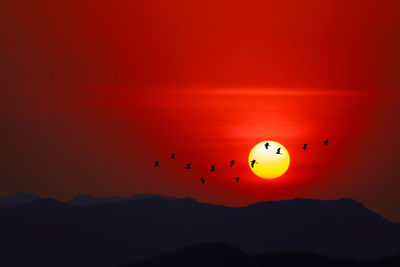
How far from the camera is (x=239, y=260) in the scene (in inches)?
5512

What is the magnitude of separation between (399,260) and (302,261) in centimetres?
Answer: 1970

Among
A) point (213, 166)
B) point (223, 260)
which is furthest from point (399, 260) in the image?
point (213, 166)

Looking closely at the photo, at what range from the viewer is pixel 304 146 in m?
86.6

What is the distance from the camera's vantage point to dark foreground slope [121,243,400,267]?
4919 inches

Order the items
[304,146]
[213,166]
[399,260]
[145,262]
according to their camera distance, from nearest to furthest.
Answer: [213,166]
[304,146]
[399,260]
[145,262]

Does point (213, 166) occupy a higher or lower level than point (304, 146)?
lower

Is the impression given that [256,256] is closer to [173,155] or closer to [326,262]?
[326,262]

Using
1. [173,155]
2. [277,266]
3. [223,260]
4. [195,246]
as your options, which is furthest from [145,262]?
[173,155]

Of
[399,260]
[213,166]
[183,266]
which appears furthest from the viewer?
[183,266]

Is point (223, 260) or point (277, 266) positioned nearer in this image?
point (277, 266)

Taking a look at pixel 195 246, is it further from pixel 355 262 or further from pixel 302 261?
pixel 355 262

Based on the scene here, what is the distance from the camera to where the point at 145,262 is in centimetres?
16600

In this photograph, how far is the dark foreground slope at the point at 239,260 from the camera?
124938mm

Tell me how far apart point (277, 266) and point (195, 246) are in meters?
34.6
